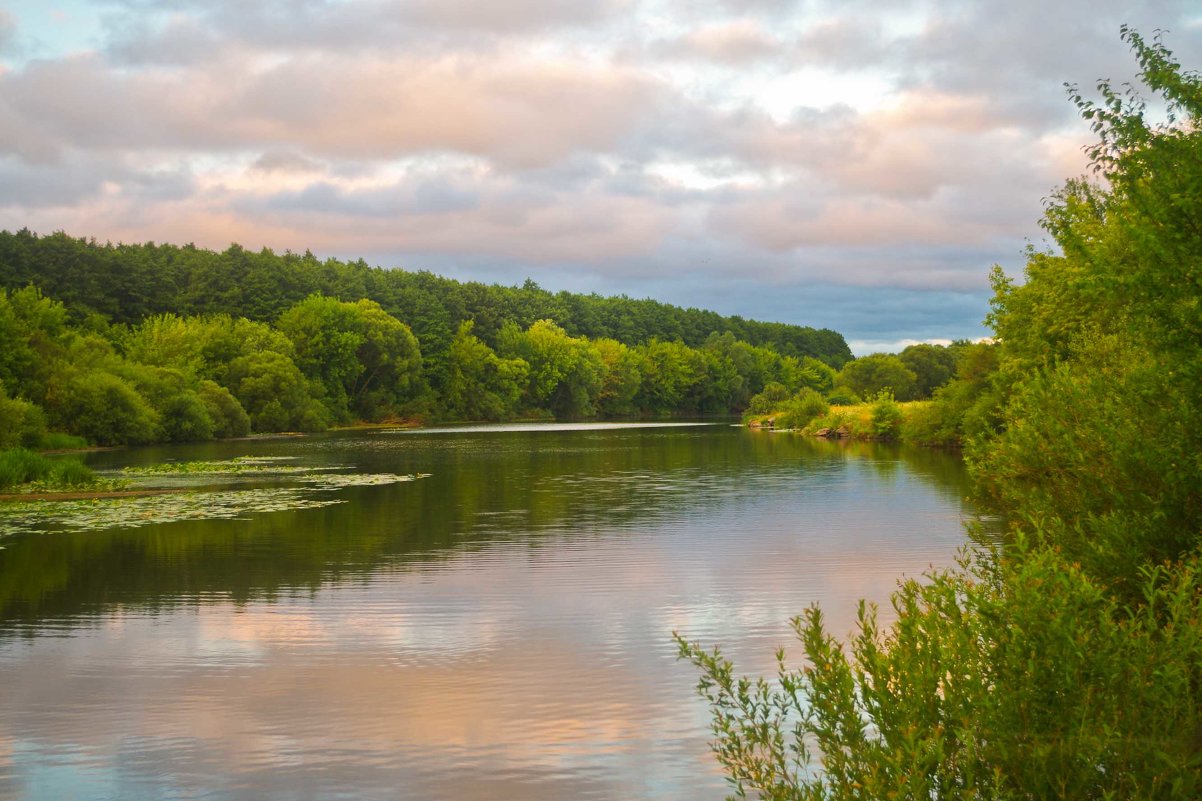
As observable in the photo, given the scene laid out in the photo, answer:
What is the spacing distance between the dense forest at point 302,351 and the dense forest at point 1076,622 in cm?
4780

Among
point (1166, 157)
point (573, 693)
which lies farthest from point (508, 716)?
point (1166, 157)

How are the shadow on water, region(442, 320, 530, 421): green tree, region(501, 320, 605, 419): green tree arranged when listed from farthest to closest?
region(501, 320, 605, 419): green tree < region(442, 320, 530, 421): green tree < the shadow on water

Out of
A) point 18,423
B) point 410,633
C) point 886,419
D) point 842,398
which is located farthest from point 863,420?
point 410,633

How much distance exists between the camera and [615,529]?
2522 centimetres

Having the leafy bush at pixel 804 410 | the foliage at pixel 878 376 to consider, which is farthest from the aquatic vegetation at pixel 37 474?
the foliage at pixel 878 376

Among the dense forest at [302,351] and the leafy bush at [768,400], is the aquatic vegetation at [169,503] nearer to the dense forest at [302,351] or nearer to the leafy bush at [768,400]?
the dense forest at [302,351]

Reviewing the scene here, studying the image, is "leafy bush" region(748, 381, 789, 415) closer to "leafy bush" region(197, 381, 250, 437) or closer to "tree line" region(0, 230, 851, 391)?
"tree line" region(0, 230, 851, 391)

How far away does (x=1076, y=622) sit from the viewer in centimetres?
529

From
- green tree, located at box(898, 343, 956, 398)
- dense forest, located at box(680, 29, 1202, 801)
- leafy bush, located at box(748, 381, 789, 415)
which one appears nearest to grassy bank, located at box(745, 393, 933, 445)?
leafy bush, located at box(748, 381, 789, 415)

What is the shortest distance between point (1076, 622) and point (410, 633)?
33.6ft

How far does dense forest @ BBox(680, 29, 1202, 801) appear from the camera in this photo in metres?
5.15

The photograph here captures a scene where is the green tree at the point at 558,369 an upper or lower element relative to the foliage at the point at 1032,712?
upper

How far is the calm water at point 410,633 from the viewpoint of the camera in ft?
30.0

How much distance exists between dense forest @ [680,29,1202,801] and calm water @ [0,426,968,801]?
166 cm
